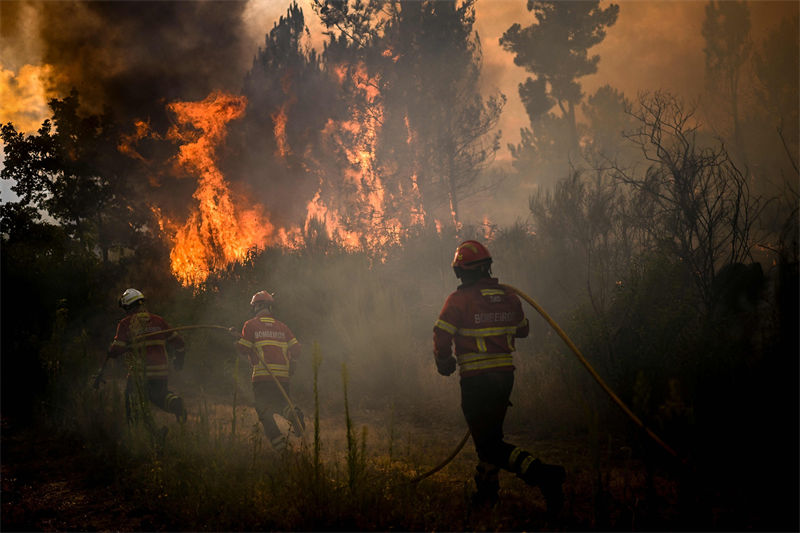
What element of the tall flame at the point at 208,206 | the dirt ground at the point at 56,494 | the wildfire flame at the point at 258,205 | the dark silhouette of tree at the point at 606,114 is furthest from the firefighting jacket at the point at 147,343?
the dark silhouette of tree at the point at 606,114

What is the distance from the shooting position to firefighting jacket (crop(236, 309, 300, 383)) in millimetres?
6473

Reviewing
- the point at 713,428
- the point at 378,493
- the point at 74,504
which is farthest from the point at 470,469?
the point at 74,504

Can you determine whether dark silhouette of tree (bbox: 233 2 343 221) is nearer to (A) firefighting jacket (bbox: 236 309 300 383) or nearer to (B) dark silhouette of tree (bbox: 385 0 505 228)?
(B) dark silhouette of tree (bbox: 385 0 505 228)

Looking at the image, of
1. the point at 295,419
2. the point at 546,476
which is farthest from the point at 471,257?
the point at 295,419

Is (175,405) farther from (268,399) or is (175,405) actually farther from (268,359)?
(268,359)

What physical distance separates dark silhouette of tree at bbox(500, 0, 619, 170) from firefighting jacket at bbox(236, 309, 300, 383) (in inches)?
1221

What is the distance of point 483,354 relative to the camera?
426cm

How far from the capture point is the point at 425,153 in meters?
21.3

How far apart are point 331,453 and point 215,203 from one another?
2016 centimetres

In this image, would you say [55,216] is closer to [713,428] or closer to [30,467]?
[30,467]

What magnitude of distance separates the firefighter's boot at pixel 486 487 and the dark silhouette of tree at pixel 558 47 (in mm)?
32474

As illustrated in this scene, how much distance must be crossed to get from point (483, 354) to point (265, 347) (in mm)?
3450

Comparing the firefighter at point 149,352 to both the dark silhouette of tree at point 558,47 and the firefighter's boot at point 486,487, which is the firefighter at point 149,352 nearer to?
the firefighter's boot at point 486,487

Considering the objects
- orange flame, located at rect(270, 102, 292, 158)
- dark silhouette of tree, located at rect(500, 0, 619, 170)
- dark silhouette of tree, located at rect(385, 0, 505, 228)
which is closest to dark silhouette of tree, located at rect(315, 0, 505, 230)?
dark silhouette of tree, located at rect(385, 0, 505, 228)
